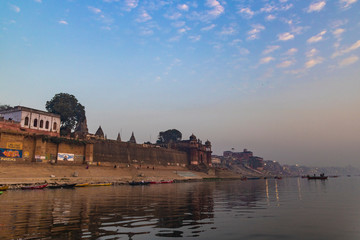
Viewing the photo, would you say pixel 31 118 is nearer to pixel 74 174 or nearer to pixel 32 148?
pixel 32 148

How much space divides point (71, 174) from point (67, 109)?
27.1 meters

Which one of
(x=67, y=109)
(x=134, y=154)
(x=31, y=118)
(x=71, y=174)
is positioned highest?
(x=67, y=109)

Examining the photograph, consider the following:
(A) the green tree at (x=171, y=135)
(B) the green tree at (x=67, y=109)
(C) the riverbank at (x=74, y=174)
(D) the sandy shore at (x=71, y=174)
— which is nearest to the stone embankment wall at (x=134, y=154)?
(C) the riverbank at (x=74, y=174)

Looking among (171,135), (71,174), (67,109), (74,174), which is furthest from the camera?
(171,135)

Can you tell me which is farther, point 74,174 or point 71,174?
point 71,174

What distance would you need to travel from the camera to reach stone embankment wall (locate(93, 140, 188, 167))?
71562 millimetres

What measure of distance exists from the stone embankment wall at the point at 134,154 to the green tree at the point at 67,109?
1146 cm

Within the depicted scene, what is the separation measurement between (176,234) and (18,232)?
6710 mm

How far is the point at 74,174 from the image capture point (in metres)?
54.5

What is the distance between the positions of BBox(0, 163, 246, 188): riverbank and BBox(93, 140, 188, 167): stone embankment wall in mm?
2645

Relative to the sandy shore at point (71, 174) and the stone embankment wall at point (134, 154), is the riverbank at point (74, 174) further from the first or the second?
the stone embankment wall at point (134, 154)

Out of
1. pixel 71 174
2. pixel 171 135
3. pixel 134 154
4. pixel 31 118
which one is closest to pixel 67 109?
pixel 31 118

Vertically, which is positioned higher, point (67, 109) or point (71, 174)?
point (67, 109)

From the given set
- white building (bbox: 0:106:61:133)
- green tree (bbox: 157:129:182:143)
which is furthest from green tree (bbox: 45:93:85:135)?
green tree (bbox: 157:129:182:143)
